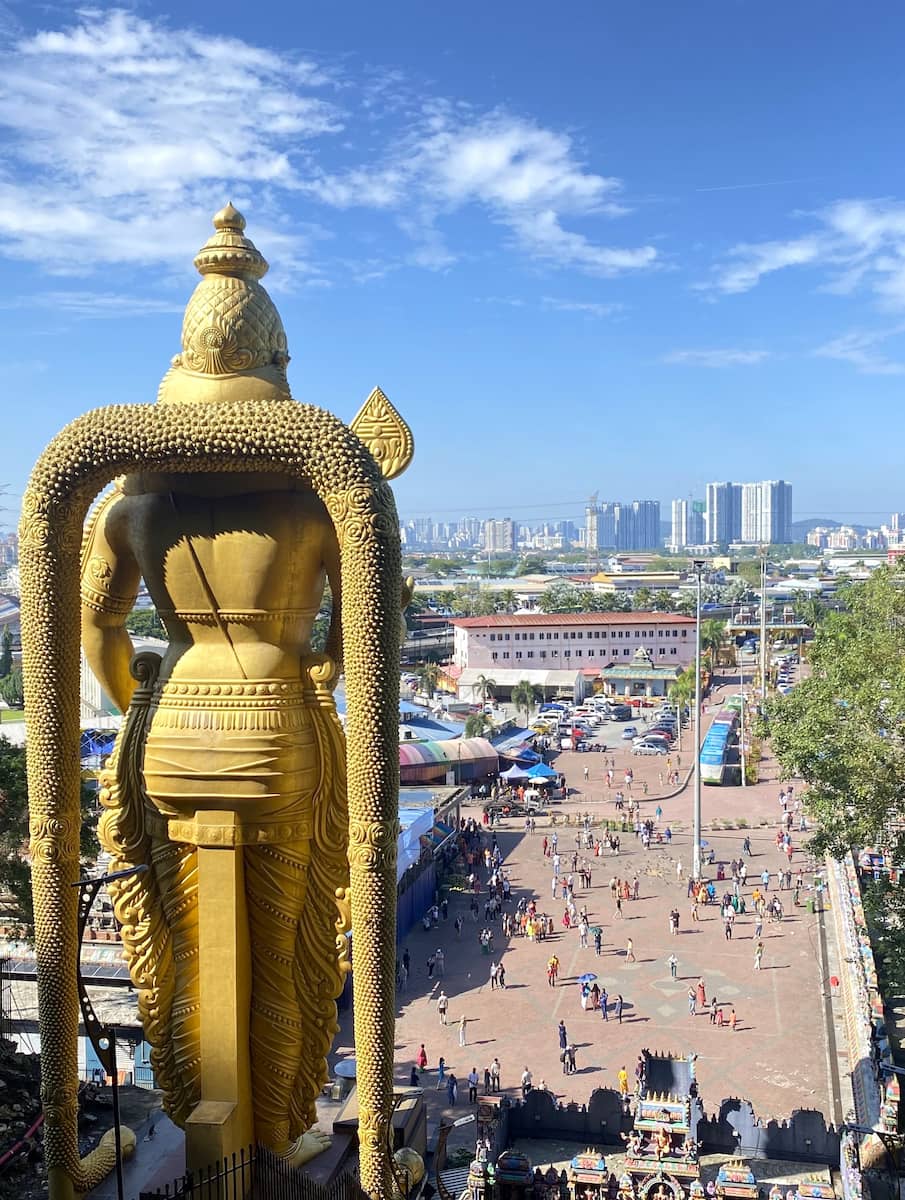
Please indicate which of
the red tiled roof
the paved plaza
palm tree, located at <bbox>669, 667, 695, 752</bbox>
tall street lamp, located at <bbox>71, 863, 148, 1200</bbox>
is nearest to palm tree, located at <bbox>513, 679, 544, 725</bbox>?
the red tiled roof

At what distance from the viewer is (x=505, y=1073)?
54.1 feet

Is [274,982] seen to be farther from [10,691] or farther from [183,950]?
[10,691]

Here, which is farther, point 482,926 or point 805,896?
point 805,896

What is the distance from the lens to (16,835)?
14969 mm

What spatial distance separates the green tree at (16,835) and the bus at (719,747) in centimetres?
2716

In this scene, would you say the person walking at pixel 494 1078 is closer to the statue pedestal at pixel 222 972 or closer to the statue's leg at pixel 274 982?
the statue's leg at pixel 274 982

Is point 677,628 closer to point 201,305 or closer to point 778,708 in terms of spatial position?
point 778,708

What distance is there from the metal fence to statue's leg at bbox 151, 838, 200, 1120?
0.61 metres

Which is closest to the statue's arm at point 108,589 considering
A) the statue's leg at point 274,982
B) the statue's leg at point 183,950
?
the statue's leg at point 183,950

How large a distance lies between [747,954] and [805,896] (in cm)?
448

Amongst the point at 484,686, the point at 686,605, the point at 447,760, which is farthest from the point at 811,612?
the point at 447,760

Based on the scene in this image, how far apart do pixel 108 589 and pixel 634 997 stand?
15484mm

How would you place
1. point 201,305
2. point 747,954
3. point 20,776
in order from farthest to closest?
point 747,954 → point 20,776 → point 201,305

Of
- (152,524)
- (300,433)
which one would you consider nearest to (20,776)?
(152,524)
